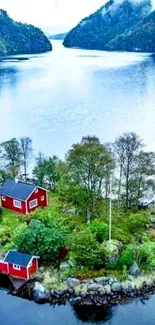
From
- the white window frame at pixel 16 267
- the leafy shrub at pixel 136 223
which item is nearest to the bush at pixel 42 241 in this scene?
the white window frame at pixel 16 267

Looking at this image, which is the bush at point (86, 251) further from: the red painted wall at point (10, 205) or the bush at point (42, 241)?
the red painted wall at point (10, 205)

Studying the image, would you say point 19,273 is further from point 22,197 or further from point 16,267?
point 22,197

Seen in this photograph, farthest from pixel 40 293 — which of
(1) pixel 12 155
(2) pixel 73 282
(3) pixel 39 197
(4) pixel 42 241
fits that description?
(1) pixel 12 155

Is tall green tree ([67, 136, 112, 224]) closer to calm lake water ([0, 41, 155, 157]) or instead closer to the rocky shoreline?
the rocky shoreline

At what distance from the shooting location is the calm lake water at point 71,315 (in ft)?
94.9

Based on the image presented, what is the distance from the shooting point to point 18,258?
32.9 metres

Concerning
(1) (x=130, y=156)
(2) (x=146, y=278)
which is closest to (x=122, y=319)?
(2) (x=146, y=278)

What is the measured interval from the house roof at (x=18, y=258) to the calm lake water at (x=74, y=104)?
3235 centimetres

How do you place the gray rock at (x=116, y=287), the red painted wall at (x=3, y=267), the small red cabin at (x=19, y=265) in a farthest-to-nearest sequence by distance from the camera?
the red painted wall at (x=3, y=267), the small red cabin at (x=19, y=265), the gray rock at (x=116, y=287)

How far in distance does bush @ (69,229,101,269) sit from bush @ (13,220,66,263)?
1.38 m

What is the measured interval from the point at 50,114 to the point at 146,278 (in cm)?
6346

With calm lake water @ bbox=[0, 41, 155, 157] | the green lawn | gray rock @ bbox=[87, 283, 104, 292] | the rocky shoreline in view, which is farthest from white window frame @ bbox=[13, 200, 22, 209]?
calm lake water @ bbox=[0, 41, 155, 157]

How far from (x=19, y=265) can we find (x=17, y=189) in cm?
1165

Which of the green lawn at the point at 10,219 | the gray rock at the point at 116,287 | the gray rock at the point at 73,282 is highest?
the green lawn at the point at 10,219
